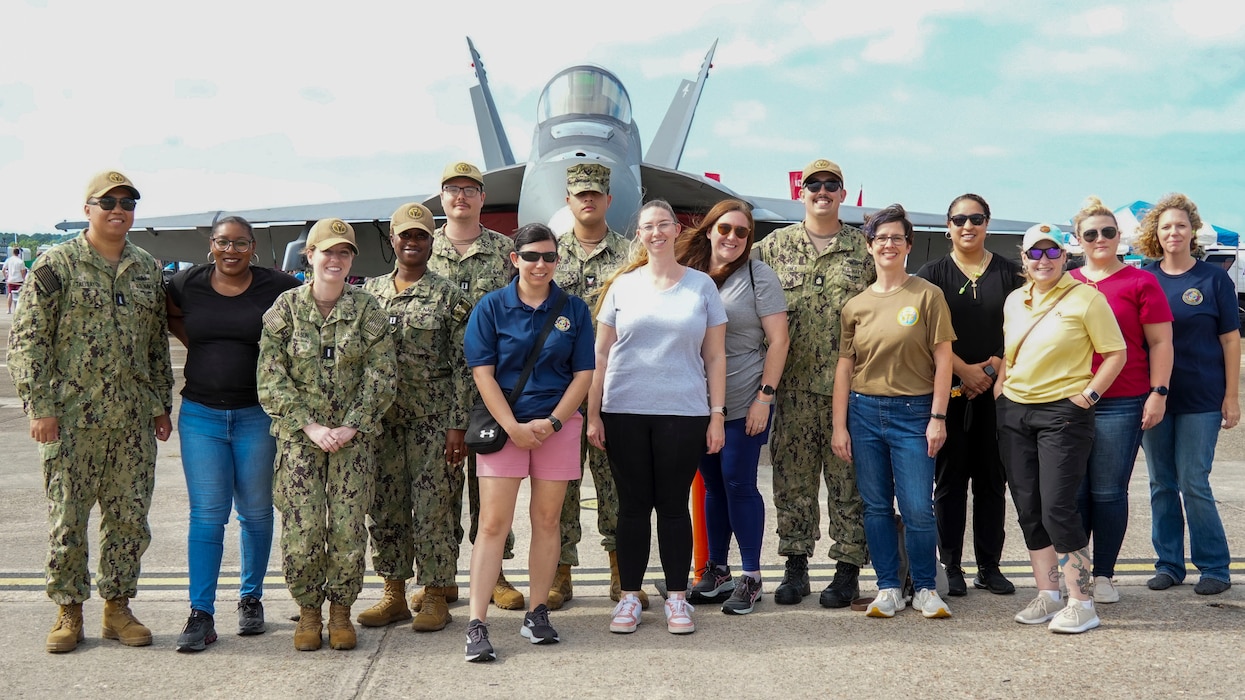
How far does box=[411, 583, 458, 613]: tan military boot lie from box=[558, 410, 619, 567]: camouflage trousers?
1.72 ft

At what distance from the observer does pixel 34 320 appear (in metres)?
3.58

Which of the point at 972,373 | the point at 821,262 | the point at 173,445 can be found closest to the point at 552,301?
the point at 821,262

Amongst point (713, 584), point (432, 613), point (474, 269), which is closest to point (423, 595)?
point (432, 613)

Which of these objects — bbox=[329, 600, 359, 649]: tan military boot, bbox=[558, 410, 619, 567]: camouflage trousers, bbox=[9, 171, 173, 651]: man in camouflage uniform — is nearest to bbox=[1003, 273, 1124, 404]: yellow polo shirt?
bbox=[558, 410, 619, 567]: camouflage trousers

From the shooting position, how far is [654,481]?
3.92 meters

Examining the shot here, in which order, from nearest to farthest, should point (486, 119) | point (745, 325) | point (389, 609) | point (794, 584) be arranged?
point (389, 609) < point (745, 325) < point (794, 584) < point (486, 119)

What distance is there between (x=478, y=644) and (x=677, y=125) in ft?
80.6

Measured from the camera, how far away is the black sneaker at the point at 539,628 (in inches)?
146

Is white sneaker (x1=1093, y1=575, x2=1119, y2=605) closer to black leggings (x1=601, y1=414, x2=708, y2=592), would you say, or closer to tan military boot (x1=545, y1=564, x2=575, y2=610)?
black leggings (x1=601, y1=414, x2=708, y2=592)

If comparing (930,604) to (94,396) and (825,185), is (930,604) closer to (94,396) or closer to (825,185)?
(825,185)

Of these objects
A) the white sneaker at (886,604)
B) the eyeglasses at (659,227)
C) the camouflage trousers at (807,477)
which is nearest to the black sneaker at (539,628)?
the camouflage trousers at (807,477)

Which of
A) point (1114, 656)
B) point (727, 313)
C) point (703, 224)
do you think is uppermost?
point (703, 224)

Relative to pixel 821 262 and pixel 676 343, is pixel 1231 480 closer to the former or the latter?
pixel 821 262

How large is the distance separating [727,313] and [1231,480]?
5385 mm
